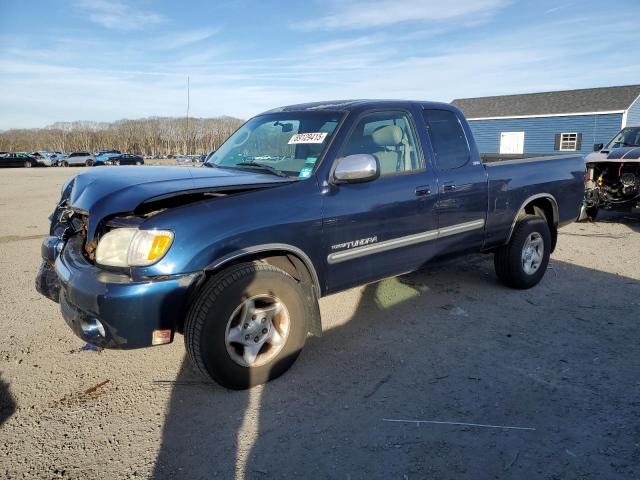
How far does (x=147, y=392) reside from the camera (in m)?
3.25

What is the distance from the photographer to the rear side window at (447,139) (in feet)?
14.2

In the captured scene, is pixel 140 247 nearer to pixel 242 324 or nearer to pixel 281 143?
pixel 242 324

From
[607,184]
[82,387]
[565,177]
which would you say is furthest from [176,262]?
[607,184]

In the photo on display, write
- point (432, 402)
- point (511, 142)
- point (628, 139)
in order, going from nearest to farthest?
point (432, 402)
point (628, 139)
point (511, 142)

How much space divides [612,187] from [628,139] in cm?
187

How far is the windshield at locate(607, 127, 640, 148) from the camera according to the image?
1027cm

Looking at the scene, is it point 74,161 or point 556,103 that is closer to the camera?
point 556,103

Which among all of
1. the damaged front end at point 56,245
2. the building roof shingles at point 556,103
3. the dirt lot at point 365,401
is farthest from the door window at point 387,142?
the building roof shingles at point 556,103

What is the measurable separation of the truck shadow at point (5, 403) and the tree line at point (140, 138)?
87.3 m

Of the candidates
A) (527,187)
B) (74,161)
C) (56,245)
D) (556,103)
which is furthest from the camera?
(74,161)

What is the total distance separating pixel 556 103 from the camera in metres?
31.5

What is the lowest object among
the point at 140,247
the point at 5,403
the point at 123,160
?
the point at 5,403

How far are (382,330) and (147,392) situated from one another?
1.98 meters

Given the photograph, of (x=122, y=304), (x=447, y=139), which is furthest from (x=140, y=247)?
(x=447, y=139)
